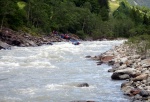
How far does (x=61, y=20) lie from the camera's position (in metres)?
84.1

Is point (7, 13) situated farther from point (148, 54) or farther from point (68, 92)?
point (68, 92)

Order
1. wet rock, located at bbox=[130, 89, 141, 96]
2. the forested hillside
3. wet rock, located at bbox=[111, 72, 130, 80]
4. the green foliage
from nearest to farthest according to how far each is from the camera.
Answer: wet rock, located at bbox=[130, 89, 141, 96] < wet rock, located at bbox=[111, 72, 130, 80] < the green foliage < the forested hillside

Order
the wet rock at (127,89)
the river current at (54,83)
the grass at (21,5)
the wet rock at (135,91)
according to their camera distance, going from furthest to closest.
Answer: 1. the grass at (21,5)
2. the wet rock at (127,89)
3. the wet rock at (135,91)
4. the river current at (54,83)

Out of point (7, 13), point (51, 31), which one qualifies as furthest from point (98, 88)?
point (51, 31)

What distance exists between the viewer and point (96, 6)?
126m

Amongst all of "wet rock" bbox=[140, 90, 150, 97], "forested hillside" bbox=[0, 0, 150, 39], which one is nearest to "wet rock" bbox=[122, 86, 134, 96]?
"wet rock" bbox=[140, 90, 150, 97]

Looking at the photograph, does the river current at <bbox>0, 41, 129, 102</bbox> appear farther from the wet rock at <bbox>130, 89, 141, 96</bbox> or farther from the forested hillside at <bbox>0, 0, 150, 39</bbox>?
the forested hillside at <bbox>0, 0, 150, 39</bbox>

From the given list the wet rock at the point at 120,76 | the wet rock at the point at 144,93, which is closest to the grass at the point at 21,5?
the wet rock at the point at 120,76

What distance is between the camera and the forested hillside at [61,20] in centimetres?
6016

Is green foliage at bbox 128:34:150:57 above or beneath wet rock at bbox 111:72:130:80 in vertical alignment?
above

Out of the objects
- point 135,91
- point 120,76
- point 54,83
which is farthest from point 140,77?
point 54,83

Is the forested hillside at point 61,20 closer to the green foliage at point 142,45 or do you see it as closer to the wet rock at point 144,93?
the green foliage at point 142,45

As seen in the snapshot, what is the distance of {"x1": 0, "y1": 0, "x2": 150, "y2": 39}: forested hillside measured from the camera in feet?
197

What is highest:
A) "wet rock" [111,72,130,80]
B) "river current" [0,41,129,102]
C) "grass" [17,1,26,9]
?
"grass" [17,1,26,9]
